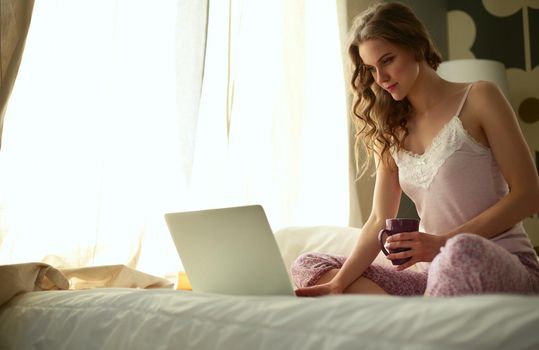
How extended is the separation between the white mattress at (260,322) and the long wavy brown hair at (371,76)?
82 cm

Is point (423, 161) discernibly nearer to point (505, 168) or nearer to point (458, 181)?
point (458, 181)

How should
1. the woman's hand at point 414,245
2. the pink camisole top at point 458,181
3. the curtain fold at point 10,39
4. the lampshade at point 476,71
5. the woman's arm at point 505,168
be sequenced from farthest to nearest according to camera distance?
the lampshade at point 476,71
the curtain fold at point 10,39
the pink camisole top at point 458,181
the woman's arm at point 505,168
the woman's hand at point 414,245

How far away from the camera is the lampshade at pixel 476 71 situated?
3155mm

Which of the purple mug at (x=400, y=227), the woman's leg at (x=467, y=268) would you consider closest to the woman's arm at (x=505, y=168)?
the purple mug at (x=400, y=227)

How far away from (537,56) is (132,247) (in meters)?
2.38

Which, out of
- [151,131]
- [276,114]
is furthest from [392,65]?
[276,114]

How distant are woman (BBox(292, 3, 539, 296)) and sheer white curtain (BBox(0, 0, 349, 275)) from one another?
2.43ft

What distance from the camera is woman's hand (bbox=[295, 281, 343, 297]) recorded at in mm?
1490

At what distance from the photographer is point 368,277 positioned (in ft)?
5.33

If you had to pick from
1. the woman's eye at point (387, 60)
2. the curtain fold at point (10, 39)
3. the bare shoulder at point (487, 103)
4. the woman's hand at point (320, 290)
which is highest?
the curtain fold at point (10, 39)

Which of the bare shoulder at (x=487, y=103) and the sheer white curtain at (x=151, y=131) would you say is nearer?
the bare shoulder at (x=487, y=103)

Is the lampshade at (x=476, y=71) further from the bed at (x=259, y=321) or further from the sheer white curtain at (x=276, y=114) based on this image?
the bed at (x=259, y=321)

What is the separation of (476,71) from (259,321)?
2.51m

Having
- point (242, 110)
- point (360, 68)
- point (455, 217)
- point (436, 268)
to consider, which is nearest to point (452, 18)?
point (242, 110)
